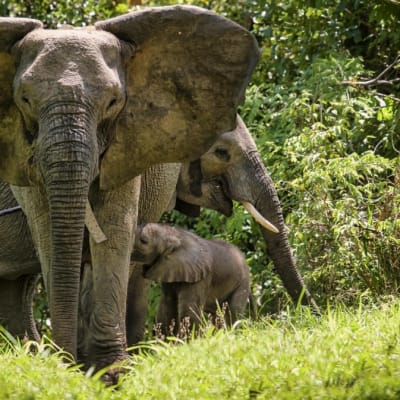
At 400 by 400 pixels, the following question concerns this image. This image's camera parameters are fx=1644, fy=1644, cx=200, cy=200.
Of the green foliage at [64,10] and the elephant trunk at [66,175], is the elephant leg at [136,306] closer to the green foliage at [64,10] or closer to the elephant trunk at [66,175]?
the elephant trunk at [66,175]

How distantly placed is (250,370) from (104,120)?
1861 millimetres

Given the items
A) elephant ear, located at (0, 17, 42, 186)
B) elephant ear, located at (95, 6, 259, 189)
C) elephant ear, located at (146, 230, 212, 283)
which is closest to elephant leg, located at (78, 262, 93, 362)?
elephant ear, located at (146, 230, 212, 283)

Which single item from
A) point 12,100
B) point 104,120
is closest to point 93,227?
point 104,120

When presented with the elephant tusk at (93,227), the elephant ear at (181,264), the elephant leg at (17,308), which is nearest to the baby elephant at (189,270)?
the elephant ear at (181,264)

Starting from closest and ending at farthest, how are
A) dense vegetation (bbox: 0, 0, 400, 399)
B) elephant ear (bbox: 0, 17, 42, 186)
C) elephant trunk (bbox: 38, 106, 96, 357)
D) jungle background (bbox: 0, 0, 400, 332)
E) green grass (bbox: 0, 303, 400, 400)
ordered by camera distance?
green grass (bbox: 0, 303, 400, 400) → dense vegetation (bbox: 0, 0, 400, 399) → elephant trunk (bbox: 38, 106, 96, 357) → elephant ear (bbox: 0, 17, 42, 186) → jungle background (bbox: 0, 0, 400, 332)

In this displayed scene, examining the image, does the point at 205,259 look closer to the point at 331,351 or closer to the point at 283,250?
the point at 283,250

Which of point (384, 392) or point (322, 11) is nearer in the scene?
point (384, 392)

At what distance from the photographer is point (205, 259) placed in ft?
37.7

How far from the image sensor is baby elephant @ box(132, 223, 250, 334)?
11391 millimetres

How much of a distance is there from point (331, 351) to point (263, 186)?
3945 mm

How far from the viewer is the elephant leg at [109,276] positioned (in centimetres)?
904

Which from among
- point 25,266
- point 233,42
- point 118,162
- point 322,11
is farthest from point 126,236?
point 322,11

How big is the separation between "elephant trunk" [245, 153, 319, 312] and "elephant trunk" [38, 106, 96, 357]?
10.1 feet

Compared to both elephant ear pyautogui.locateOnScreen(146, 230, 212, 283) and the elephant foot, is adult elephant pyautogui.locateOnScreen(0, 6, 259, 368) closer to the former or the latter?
the elephant foot
